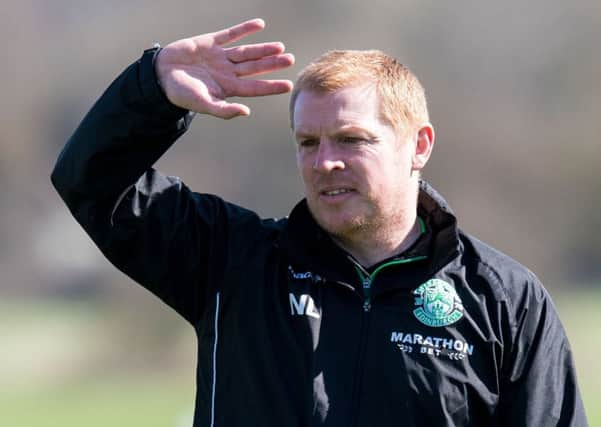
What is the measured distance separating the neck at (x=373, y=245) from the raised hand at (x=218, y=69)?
0.39m

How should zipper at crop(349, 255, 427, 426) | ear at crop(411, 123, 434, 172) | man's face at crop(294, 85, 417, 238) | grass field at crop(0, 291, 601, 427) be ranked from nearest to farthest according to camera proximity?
1. zipper at crop(349, 255, 427, 426)
2. man's face at crop(294, 85, 417, 238)
3. ear at crop(411, 123, 434, 172)
4. grass field at crop(0, 291, 601, 427)

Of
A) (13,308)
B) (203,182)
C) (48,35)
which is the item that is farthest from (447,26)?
(13,308)

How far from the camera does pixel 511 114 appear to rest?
930 cm

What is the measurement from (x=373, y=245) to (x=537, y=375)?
466 mm

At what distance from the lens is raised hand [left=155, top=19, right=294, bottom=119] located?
2102 mm

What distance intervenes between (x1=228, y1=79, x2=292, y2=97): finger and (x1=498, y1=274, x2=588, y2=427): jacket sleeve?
2.28 feet

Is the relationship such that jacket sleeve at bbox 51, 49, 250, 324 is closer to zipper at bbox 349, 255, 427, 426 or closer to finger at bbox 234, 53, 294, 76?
finger at bbox 234, 53, 294, 76

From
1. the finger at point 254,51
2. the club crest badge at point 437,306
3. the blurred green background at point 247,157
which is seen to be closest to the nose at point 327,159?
the finger at point 254,51

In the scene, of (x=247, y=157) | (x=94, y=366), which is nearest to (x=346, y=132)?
(x=247, y=157)

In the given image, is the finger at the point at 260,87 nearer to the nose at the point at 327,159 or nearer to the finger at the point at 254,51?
the finger at the point at 254,51

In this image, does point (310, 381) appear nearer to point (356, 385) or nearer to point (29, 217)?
point (356, 385)

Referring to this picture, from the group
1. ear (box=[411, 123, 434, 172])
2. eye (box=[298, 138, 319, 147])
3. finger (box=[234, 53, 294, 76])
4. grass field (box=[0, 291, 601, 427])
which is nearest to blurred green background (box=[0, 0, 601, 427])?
grass field (box=[0, 291, 601, 427])

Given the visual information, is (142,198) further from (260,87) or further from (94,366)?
(94,366)

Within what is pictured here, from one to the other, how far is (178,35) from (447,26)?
2649 millimetres
